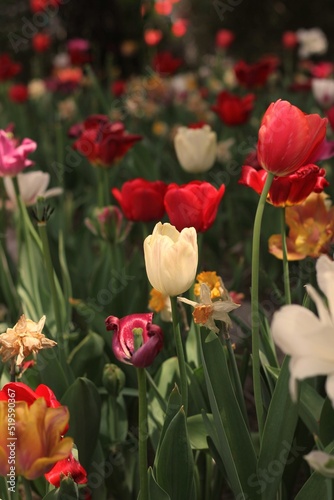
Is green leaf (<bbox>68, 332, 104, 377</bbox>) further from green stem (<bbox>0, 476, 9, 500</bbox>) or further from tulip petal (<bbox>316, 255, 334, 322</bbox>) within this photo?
tulip petal (<bbox>316, 255, 334, 322</bbox>)

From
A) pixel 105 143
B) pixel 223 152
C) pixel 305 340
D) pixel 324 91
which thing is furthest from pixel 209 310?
pixel 324 91

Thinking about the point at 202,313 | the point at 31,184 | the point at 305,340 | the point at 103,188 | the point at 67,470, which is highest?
the point at 305,340

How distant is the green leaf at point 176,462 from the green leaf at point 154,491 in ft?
0.16

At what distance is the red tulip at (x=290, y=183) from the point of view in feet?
3.63

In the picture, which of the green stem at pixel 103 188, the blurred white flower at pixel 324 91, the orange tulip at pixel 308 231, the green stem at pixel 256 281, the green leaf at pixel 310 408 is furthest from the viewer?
the blurred white flower at pixel 324 91

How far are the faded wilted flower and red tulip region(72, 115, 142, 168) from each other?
0.80 metres

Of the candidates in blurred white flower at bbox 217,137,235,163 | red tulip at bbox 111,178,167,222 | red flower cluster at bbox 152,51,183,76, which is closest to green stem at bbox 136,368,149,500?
red tulip at bbox 111,178,167,222

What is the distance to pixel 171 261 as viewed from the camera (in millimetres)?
932

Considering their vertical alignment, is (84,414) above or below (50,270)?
below

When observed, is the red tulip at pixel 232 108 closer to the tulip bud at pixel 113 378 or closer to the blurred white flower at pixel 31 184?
the blurred white flower at pixel 31 184

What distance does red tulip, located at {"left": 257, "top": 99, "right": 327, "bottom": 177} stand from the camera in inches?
37.7

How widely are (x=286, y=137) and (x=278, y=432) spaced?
0.35 meters

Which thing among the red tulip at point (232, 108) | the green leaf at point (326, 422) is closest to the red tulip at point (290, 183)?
the green leaf at point (326, 422)

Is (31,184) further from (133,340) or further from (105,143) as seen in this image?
(133,340)
